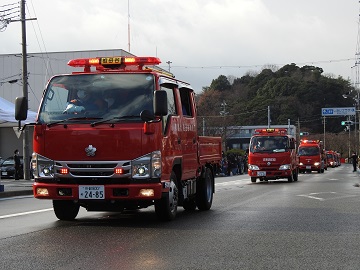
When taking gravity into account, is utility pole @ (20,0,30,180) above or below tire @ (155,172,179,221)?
above

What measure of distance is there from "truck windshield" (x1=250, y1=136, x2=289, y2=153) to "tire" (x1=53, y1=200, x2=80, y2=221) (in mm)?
17996

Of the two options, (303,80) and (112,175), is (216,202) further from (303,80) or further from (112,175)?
(303,80)

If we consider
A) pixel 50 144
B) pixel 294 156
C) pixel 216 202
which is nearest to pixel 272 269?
pixel 50 144

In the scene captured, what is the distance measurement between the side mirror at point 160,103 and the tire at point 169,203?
1415 millimetres

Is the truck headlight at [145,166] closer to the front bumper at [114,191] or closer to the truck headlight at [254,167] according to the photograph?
the front bumper at [114,191]

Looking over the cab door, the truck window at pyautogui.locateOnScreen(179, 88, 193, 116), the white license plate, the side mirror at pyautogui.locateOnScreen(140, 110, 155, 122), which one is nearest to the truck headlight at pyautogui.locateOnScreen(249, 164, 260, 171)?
the cab door

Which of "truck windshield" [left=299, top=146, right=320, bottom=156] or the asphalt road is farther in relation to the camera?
"truck windshield" [left=299, top=146, right=320, bottom=156]

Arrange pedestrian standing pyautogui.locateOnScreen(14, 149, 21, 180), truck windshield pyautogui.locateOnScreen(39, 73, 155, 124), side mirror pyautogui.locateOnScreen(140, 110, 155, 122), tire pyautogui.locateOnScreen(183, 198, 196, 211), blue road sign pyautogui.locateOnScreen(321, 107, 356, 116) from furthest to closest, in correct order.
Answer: blue road sign pyautogui.locateOnScreen(321, 107, 356, 116)
pedestrian standing pyautogui.locateOnScreen(14, 149, 21, 180)
tire pyautogui.locateOnScreen(183, 198, 196, 211)
truck windshield pyautogui.locateOnScreen(39, 73, 155, 124)
side mirror pyautogui.locateOnScreen(140, 110, 155, 122)

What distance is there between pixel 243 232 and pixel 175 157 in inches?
76.4

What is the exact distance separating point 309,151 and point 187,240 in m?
40.5

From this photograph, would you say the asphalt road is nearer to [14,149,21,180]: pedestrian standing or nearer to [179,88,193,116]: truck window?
[179,88,193,116]: truck window

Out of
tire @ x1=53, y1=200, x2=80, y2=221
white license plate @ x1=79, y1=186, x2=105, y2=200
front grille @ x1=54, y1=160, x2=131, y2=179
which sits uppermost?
front grille @ x1=54, y1=160, x2=131, y2=179

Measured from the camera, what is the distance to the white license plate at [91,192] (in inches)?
374

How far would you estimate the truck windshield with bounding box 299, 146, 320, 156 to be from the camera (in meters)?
47.7
